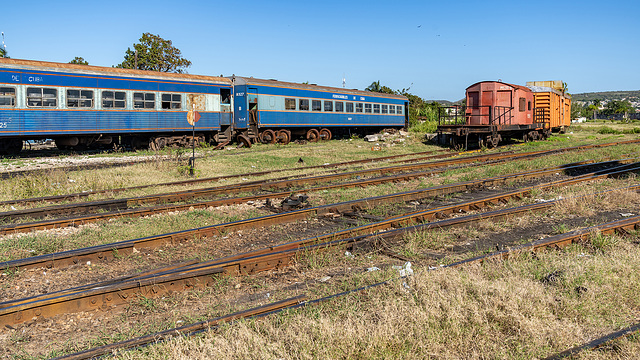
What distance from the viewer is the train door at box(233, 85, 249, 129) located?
945 inches

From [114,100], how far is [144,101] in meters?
1.30

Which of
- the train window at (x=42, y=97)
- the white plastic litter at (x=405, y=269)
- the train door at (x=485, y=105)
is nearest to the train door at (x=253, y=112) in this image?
the train window at (x=42, y=97)

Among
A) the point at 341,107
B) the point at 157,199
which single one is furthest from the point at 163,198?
the point at 341,107

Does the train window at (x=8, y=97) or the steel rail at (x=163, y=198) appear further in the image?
the train window at (x=8, y=97)

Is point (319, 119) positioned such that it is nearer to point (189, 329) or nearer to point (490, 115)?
point (490, 115)

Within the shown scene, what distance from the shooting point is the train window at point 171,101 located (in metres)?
20.9

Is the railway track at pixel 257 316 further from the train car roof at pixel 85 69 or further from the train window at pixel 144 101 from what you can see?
the train window at pixel 144 101

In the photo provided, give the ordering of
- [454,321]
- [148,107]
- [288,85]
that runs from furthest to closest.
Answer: [288,85] < [148,107] < [454,321]

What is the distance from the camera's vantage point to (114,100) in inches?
758

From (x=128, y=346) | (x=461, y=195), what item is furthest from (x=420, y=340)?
(x=461, y=195)

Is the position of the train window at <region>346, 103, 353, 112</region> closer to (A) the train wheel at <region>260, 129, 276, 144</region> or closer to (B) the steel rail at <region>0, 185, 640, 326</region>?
(A) the train wheel at <region>260, 129, 276, 144</region>

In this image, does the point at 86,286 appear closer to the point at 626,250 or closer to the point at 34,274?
the point at 34,274

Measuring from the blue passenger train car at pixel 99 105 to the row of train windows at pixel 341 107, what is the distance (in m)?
4.28

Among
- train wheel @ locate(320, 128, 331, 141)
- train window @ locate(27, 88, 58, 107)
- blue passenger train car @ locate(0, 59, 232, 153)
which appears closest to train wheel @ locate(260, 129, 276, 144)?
blue passenger train car @ locate(0, 59, 232, 153)
